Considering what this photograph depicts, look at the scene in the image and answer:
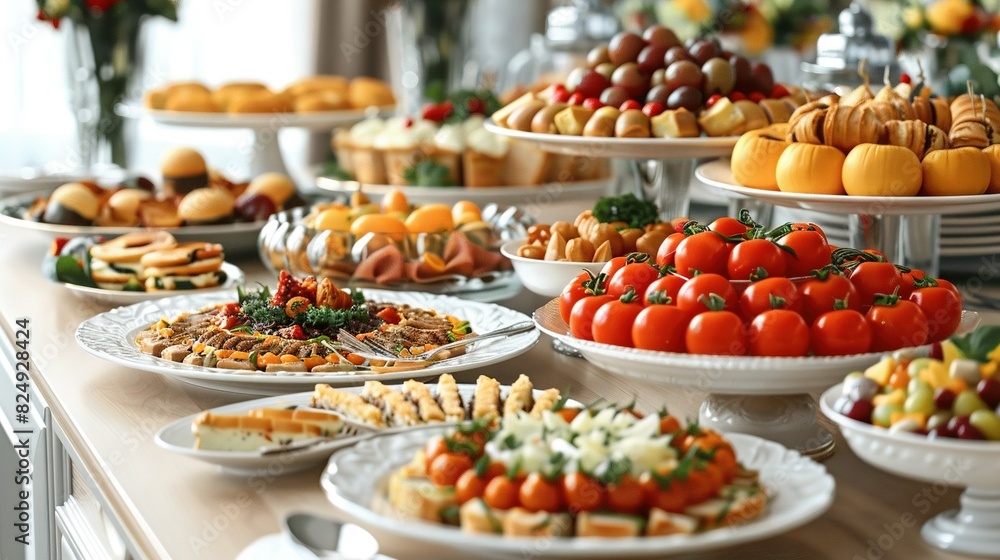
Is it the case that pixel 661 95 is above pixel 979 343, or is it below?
above

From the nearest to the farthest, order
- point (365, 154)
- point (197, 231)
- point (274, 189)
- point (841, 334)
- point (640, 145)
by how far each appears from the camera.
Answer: point (841, 334)
point (640, 145)
point (197, 231)
point (274, 189)
point (365, 154)

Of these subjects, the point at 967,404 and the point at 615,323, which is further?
the point at 615,323

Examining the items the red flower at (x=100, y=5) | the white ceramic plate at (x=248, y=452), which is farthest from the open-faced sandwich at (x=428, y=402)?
the red flower at (x=100, y=5)

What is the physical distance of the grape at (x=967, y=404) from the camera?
0.86 meters

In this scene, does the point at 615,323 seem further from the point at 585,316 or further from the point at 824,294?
the point at 824,294

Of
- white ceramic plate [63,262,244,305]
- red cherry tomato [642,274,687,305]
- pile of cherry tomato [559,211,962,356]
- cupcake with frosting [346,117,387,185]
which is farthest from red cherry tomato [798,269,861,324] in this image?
cupcake with frosting [346,117,387,185]

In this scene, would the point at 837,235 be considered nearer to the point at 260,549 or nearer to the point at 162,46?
the point at 260,549

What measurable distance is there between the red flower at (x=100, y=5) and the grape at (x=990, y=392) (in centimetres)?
234

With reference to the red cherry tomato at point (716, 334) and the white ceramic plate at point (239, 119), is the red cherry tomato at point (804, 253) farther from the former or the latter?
the white ceramic plate at point (239, 119)

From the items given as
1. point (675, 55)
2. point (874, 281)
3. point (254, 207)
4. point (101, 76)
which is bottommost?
point (254, 207)

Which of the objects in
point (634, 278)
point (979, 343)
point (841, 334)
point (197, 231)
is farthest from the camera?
point (197, 231)

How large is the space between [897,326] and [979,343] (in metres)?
0.13

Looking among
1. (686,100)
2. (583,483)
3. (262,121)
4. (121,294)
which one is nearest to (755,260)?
(583,483)

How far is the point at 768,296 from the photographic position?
106cm
